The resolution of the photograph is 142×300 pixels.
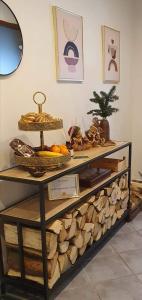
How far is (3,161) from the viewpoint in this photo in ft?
5.97

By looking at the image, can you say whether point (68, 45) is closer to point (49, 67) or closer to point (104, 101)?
point (49, 67)

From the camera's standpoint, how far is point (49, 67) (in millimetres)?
2145

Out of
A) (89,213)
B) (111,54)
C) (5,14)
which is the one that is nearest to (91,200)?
(89,213)

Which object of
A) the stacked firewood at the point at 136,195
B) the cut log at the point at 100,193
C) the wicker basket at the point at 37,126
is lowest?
the stacked firewood at the point at 136,195

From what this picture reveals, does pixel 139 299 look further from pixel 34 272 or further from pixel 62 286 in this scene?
pixel 34 272

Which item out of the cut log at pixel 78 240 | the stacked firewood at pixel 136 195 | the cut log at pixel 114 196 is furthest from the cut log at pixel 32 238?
the stacked firewood at pixel 136 195

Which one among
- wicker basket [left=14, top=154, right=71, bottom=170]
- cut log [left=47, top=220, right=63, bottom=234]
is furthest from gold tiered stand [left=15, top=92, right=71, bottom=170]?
cut log [left=47, top=220, right=63, bottom=234]

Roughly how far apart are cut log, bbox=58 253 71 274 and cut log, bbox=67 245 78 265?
23 millimetres

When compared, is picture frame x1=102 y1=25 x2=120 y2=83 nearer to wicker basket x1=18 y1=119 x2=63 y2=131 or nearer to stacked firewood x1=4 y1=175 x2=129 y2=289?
stacked firewood x1=4 y1=175 x2=129 y2=289

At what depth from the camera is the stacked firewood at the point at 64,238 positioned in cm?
170

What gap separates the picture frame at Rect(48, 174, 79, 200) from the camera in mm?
1885

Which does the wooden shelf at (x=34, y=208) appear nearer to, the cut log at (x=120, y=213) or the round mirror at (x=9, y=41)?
the cut log at (x=120, y=213)

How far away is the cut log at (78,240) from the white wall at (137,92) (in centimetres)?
201

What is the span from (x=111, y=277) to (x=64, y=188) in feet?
2.35
